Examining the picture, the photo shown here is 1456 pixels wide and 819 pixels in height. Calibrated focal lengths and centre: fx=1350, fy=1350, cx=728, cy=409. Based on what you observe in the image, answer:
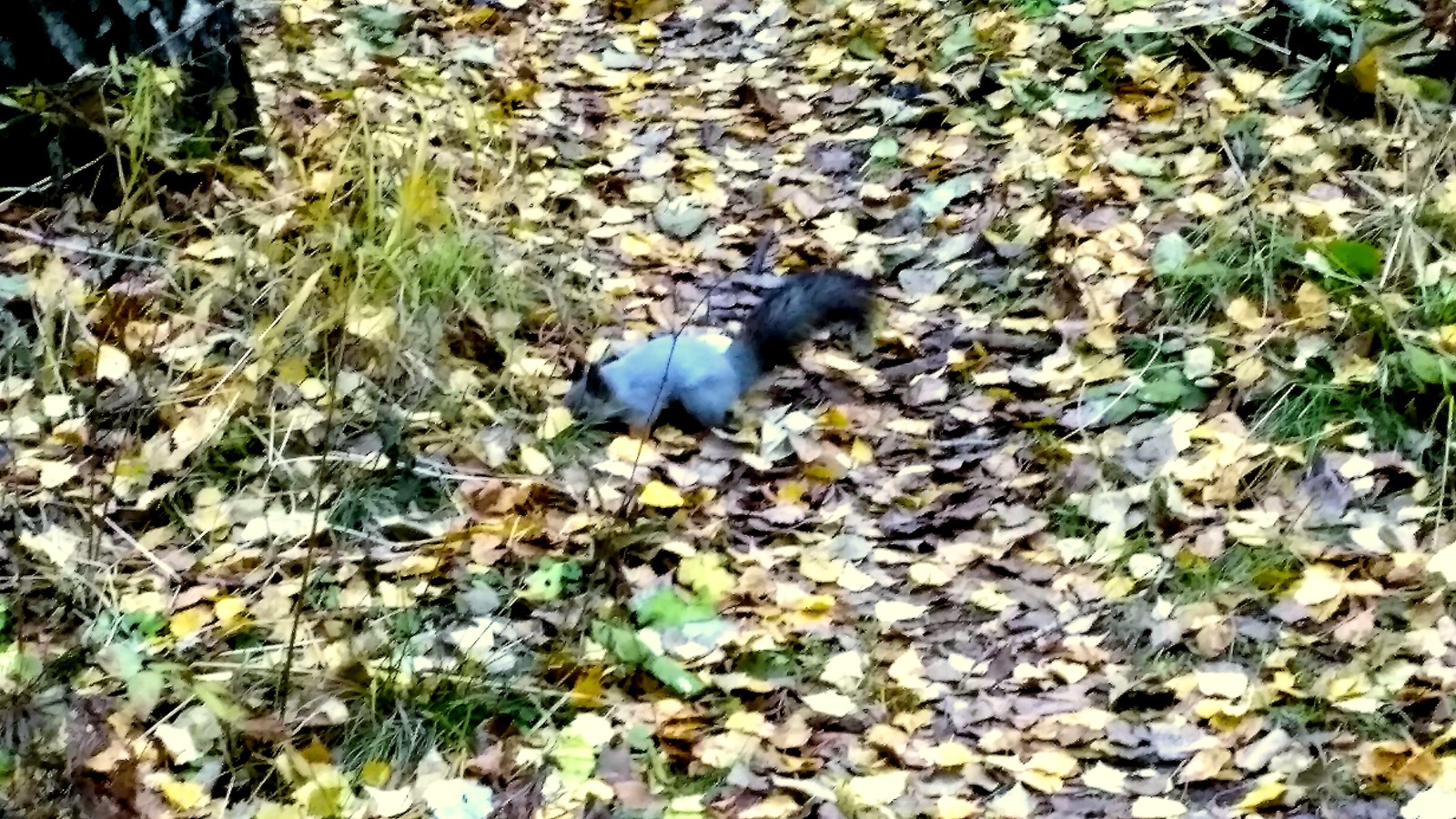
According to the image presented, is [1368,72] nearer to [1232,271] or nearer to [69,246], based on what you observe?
[1232,271]

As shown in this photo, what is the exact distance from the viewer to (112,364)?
2977 millimetres

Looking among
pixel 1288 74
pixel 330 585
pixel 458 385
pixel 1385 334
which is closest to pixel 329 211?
pixel 458 385

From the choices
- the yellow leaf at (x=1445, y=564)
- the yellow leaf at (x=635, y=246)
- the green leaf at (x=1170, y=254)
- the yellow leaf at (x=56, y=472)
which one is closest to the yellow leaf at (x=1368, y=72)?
→ the green leaf at (x=1170, y=254)

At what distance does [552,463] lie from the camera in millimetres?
3082

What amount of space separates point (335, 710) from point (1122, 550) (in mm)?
1613

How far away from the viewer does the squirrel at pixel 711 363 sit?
322 cm

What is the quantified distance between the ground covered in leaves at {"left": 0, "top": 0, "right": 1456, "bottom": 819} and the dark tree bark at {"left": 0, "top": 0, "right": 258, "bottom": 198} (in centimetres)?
11

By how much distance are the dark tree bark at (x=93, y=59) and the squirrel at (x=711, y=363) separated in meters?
1.23

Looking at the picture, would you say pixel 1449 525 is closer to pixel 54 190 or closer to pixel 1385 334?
pixel 1385 334

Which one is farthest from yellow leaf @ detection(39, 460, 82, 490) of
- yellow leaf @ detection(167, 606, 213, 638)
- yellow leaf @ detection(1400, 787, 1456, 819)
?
yellow leaf @ detection(1400, 787, 1456, 819)

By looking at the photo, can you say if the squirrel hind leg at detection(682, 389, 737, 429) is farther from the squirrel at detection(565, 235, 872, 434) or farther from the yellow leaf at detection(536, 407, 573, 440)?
the yellow leaf at detection(536, 407, 573, 440)

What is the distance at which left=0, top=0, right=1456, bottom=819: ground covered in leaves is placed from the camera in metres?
2.35

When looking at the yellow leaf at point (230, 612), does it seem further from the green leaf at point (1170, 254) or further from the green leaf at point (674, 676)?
the green leaf at point (1170, 254)

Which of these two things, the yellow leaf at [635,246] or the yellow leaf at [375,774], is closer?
the yellow leaf at [375,774]
